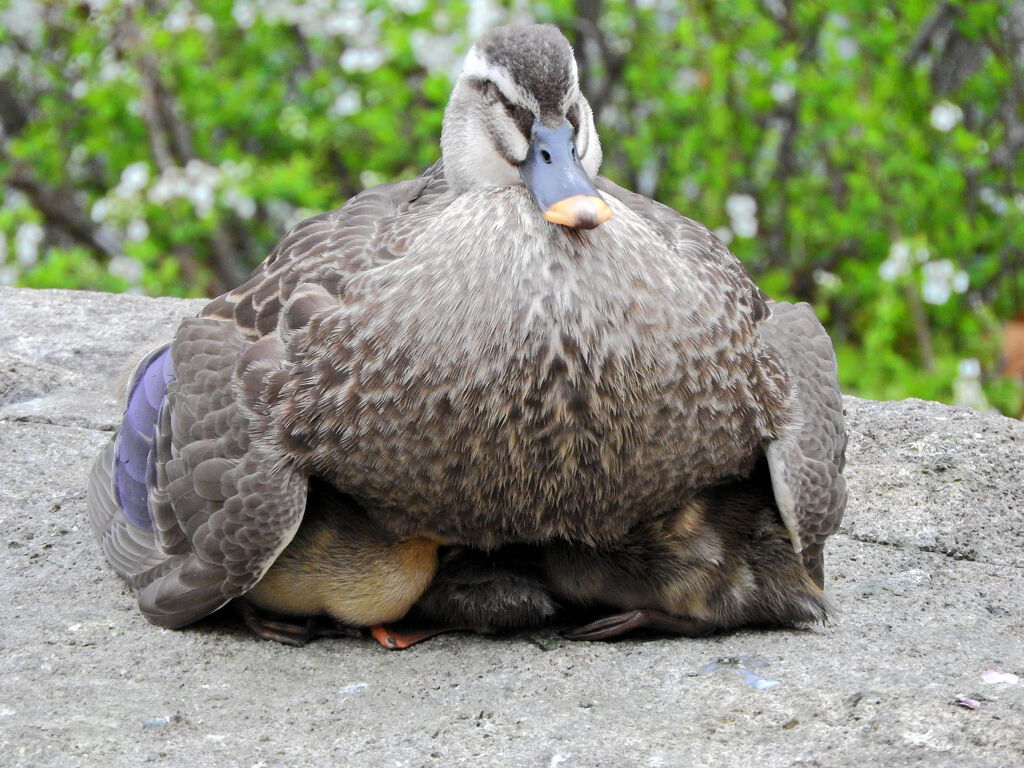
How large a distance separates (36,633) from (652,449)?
1.62 meters

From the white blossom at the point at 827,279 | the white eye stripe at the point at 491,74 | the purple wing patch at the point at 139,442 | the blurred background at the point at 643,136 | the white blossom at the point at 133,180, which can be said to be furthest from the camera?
the white blossom at the point at 827,279

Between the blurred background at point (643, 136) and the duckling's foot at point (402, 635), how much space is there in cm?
395

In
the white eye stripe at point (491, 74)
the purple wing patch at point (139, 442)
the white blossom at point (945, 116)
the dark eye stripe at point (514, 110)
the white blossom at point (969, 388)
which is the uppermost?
the white eye stripe at point (491, 74)

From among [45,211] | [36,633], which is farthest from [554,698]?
A: [45,211]

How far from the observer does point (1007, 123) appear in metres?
7.10

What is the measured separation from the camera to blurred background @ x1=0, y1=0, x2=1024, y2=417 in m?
7.17

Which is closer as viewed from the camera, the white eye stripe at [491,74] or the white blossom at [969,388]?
the white eye stripe at [491,74]

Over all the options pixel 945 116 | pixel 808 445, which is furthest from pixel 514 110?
pixel 945 116

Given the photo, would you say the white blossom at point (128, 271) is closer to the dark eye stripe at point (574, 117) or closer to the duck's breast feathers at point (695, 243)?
the duck's breast feathers at point (695, 243)

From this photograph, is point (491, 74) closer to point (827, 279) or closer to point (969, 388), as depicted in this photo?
point (969, 388)

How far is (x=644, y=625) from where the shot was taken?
3484 mm

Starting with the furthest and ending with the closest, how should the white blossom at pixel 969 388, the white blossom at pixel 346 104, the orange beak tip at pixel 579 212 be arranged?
1. the white blossom at pixel 346 104
2. the white blossom at pixel 969 388
3. the orange beak tip at pixel 579 212

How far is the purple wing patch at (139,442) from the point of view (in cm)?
364

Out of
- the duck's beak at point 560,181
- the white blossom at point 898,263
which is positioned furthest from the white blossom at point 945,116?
the duck's beak at point 560,181
